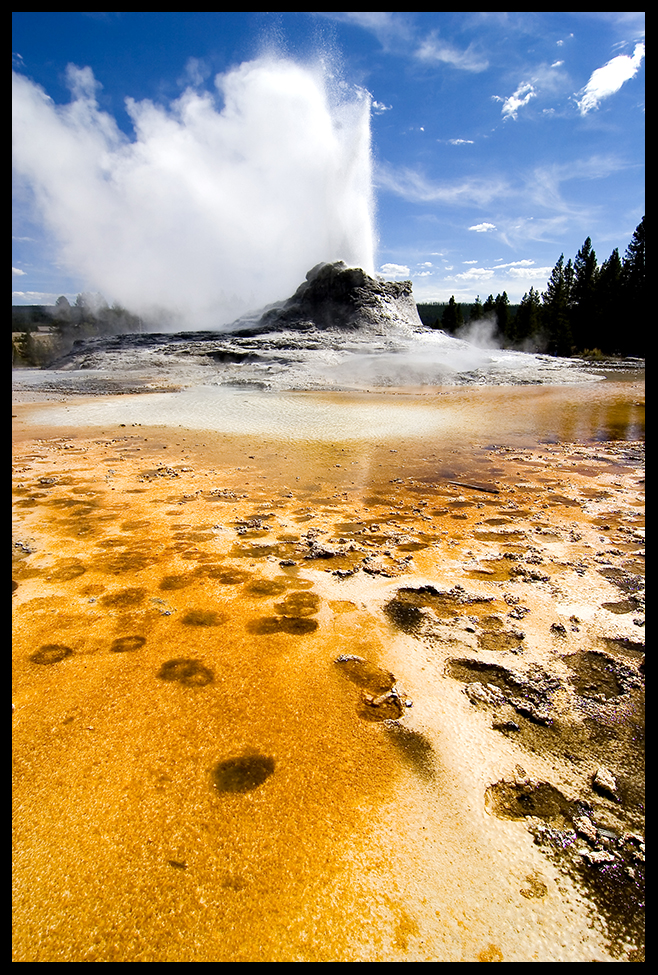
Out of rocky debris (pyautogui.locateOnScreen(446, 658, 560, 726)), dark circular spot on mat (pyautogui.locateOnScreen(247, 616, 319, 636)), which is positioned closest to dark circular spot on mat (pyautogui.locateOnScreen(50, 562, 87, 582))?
dark circular spot on mat (pyautogui.locateOnScreen(247, 616, 319, 636))

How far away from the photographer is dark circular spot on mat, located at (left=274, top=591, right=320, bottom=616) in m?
3.42

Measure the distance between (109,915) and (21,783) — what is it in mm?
787

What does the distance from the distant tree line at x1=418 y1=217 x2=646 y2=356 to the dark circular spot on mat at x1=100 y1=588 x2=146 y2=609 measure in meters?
41.5

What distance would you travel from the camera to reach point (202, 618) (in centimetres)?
334

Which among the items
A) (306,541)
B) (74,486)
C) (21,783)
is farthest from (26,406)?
(21,783)

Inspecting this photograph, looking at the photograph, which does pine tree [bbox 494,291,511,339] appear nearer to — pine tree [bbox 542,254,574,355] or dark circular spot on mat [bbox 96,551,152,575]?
pine tree [bbox 542,254,574,355]

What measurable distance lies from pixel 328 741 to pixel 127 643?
1.52 meters

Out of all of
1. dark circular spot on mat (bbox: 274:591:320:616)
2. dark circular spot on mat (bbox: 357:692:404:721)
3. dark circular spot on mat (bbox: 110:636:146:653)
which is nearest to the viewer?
dark circular spot on mat (bbox: 357:692:404:721)

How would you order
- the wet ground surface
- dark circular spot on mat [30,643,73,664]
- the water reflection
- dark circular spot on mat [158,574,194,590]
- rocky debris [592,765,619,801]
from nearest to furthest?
the wet ground surface → rocky debris [592,765,619,801] → dark circular spot on mat [30,643,73,664] → dark circular spot on mat [158,574,194,590] → the water reflection

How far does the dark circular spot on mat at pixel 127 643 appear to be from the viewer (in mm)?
2994

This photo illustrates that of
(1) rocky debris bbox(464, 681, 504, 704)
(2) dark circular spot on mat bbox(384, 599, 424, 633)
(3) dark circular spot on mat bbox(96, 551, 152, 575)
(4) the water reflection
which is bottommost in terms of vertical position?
(1) rocky debris bbox(464, 681, 504, 704)

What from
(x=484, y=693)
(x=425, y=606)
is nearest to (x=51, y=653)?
(x=425, y=606)

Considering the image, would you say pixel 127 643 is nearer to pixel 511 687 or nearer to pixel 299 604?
pixel 299 604

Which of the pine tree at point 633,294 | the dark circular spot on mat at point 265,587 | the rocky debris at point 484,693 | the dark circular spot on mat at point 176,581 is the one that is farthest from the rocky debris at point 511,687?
the pine tree at point 633,294
